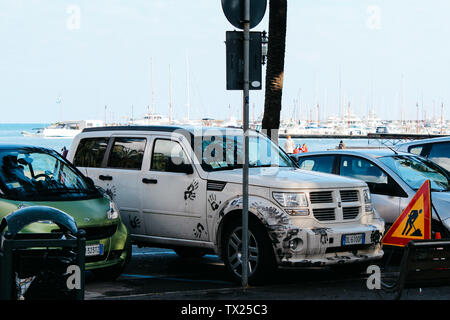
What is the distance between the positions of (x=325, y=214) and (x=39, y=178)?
349cm

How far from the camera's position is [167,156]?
32.4 feet

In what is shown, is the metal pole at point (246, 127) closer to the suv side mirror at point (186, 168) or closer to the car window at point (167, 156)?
the suv side mirror at point (186, 168)

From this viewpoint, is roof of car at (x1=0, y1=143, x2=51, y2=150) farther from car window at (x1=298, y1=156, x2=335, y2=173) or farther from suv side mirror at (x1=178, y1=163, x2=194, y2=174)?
car window at (x1=298, y1=156, x2=335, y2=173)

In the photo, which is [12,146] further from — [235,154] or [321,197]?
[321,197]

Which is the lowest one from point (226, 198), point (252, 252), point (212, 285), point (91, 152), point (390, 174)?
point (212, 285)

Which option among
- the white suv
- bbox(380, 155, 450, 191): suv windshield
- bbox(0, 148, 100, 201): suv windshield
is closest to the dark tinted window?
the white suv

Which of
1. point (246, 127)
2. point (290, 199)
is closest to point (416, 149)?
point (290, 199)

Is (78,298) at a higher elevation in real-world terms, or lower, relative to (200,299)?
higher

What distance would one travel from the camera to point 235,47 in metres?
8.12

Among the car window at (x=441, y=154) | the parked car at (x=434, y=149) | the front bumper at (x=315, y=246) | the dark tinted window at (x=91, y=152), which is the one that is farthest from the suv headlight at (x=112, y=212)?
the car window at (x=441, y=154)

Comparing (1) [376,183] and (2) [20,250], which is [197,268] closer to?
(1) [376,183]

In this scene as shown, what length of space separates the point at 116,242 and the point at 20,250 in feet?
12.4

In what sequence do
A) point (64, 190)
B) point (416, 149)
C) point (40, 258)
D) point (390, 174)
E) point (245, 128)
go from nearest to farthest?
point (40, 258) → point (245, 128) → point (64, 190) → point (390, 174) → point (416, 149)
